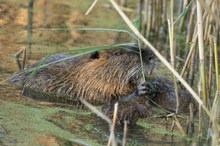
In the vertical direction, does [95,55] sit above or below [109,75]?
above

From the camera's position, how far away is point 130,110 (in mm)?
3830

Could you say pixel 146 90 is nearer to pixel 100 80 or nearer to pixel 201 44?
pixel 100 80

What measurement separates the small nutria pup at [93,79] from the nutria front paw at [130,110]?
0.24 metres

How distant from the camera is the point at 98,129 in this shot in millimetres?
3578

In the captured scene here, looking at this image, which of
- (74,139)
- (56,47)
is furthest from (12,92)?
(56,47)

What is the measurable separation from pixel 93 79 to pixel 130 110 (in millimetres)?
613

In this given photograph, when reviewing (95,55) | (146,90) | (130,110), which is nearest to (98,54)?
(95,55)

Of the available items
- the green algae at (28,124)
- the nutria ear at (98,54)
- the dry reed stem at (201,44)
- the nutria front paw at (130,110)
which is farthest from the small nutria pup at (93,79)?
the dry reed stem at (201,44)

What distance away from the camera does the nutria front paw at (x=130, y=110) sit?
3.77 metres

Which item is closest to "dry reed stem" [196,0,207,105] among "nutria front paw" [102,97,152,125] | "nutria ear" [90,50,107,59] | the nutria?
"nutria front paw" [102,97,152,125]

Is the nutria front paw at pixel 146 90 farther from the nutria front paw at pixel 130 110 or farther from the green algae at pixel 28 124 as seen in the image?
the green algae at pixel 28 124

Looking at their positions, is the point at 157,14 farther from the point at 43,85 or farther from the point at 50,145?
the point at 50,145

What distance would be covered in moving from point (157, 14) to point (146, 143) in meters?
3.44

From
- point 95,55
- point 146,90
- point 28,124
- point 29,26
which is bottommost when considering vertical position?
point 28,124
